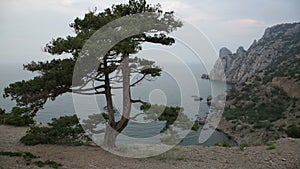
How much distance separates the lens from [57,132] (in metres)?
8.58

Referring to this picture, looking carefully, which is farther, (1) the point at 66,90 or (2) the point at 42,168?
(1) the point at 66,90

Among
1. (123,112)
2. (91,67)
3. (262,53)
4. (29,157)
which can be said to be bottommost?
(29,157)

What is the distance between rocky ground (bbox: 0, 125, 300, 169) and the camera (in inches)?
306

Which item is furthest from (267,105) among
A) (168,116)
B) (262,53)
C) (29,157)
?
(29,157)

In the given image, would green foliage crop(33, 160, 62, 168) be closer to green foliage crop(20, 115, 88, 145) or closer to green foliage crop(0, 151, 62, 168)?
green foliage crop(0, 151, 62, 168)

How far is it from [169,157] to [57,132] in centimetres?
351

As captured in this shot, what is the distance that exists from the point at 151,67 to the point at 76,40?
2763mm

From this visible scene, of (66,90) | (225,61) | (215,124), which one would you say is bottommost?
(215,124)

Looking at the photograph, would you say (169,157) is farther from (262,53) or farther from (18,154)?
(262,53)

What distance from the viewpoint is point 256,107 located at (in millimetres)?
41875

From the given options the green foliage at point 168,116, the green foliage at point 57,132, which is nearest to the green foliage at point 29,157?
the green foliage at point 57,132

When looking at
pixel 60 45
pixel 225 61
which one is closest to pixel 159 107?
pixel 60 45

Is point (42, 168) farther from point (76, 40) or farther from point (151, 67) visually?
point (151, 67)

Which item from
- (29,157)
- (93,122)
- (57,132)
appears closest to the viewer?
(29,157)
